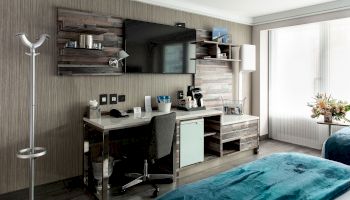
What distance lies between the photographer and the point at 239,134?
3.87 m

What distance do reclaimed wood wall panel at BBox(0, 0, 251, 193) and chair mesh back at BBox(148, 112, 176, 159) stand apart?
0.82 m

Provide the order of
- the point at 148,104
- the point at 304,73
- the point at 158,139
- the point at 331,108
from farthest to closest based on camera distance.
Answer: the point at 304,73, the point at 331,108, the point at 148,104, the point at 158,139

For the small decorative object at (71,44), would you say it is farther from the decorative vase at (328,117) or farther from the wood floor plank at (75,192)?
the decorative vase at (328,117)

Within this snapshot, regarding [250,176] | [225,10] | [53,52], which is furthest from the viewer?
[225,10]

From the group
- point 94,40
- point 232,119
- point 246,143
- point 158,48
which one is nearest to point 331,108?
point 246,143

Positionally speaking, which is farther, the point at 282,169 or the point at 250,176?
the point at 282,169

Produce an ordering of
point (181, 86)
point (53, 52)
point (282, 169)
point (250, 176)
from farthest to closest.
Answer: point (181, 86) → point (53, 52) → point (282, 169) → point (250, 176)

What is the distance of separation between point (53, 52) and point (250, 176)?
7.83 feet

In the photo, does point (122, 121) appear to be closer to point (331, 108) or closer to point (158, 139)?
point (158, 139)

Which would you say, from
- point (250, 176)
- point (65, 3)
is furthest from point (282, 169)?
point (65, 3)

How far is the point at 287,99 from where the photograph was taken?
4.76 m

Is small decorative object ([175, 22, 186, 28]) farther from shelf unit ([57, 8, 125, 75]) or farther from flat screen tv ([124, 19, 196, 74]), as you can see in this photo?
shelf unit ([57, 8, 125, 75])

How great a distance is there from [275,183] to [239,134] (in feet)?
7.58

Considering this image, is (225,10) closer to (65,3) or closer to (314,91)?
(314,91)
